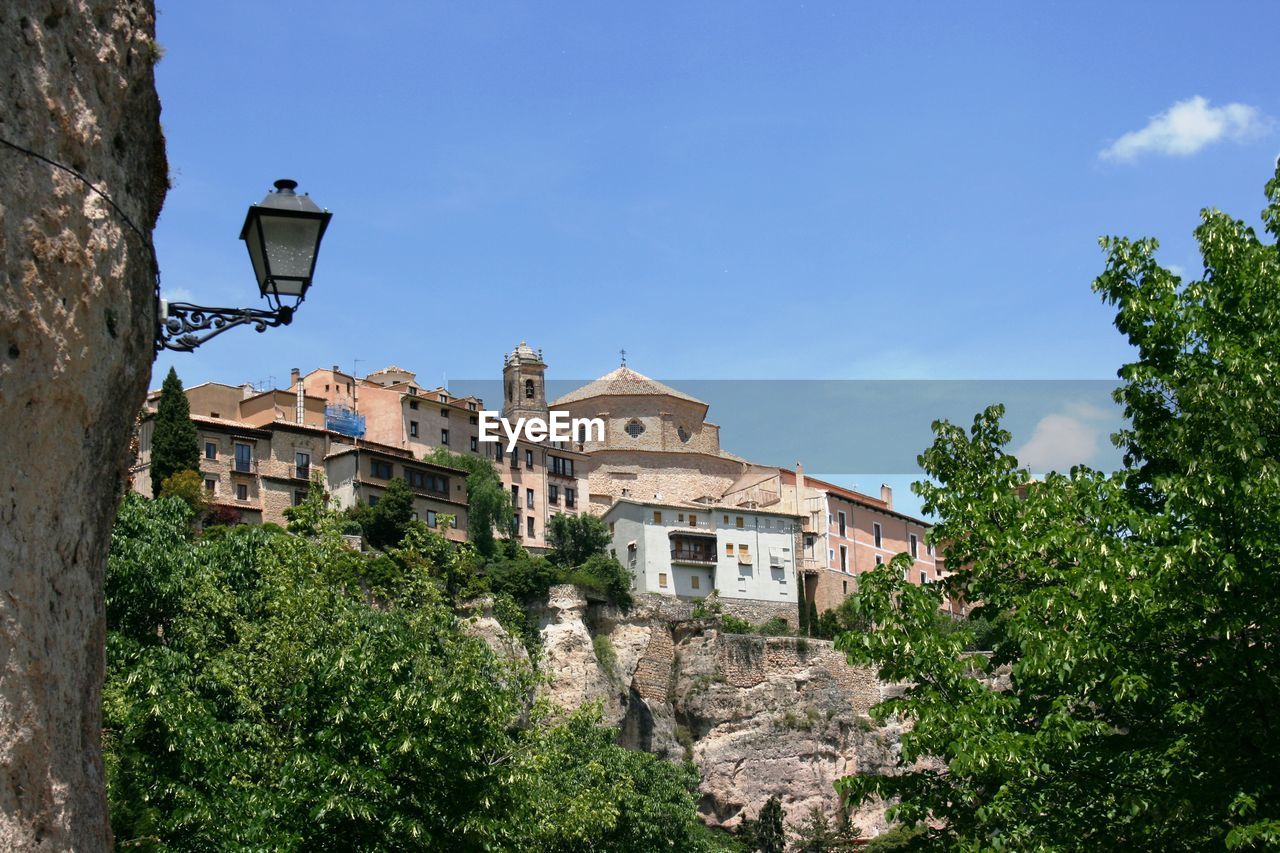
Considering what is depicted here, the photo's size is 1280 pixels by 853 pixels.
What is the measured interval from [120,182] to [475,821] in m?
14.9

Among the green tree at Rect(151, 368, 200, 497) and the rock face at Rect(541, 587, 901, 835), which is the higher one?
the green tree at Rect(151, 368, 200, 497)

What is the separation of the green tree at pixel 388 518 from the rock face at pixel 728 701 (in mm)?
7914

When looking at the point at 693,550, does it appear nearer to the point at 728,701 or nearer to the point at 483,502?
the point at 728,701

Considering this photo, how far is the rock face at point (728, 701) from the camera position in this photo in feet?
221

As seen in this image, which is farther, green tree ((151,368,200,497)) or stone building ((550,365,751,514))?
stone building ((550,365,751,514))

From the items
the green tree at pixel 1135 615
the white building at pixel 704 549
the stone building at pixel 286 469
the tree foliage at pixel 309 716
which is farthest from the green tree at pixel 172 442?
the green tree at pixel 1135 615

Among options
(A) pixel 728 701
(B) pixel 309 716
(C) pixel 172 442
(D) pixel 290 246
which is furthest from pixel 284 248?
(A) pixel 728 701

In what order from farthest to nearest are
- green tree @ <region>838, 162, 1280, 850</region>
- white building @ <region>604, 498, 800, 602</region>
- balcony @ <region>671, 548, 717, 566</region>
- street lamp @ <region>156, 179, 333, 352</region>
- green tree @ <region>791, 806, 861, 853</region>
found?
balcony @ <region>671, 548, 717, 566</region> → white building @ <region>604, 498, 800, 602</region> → green tree @ <region>791, 806, 861, 853</region> → green tree @ <region>838, 162, 1280, 850</region> → street lamp @ <region>156, 179, 333, 352</region>

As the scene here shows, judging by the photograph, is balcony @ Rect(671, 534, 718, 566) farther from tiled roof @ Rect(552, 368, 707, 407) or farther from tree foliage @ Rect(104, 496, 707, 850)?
tree foliage @ Rect(104, 496, 707, 850)

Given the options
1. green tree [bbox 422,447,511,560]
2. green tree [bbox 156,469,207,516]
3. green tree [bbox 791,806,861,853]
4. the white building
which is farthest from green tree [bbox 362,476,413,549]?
green tree [bbox 791,806,861,853]

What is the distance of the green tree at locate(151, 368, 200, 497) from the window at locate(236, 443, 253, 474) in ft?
14.8

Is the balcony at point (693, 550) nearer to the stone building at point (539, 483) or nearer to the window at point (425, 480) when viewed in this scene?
the stone building at point (539, 483)

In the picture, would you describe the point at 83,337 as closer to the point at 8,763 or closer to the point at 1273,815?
the point at 8,763

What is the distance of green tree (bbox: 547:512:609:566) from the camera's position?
76.8m
